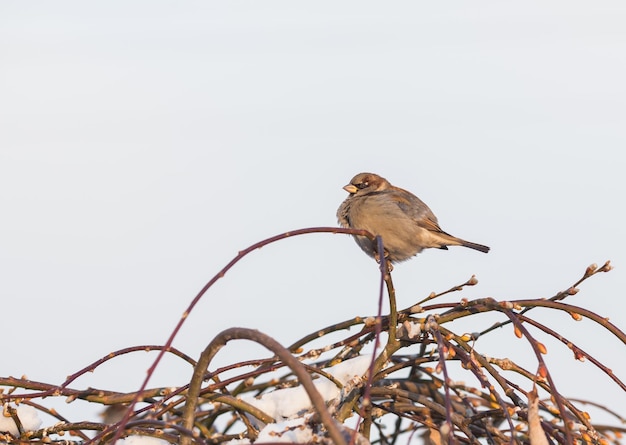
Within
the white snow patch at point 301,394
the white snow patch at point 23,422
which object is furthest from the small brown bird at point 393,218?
the white snow patch at point 23,422

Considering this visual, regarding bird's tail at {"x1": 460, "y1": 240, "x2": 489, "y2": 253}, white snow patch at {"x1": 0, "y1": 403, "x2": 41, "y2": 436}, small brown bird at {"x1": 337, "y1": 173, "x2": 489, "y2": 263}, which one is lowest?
white snow patch at {"x1": 0, "y1": 403, "x2": 41, "y2": 436}

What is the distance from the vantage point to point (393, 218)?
16.7ft

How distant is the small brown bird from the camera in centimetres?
495

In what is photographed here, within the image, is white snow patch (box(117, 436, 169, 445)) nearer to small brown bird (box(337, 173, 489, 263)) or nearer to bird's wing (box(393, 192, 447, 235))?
small brown bird (box(337, 173, 489, 263))

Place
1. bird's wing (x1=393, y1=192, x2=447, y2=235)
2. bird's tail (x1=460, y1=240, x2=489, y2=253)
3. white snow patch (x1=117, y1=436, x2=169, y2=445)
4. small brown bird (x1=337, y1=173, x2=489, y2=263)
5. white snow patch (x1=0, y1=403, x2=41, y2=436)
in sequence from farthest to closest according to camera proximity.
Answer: bird's tail (x1=460, y1=240, x2=489, y2=253) < bird's wing (x1=393, y1=192, x2=447, y2=235) < small brown bird (x1=337, y1=173, x2=489, y2=263) < white snow patch (x1=0, y1=403, x2=41, y2=436) < white snow patch (x1=117, y1=436, x2=169, y2=445)

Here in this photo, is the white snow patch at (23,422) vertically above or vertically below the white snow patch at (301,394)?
above

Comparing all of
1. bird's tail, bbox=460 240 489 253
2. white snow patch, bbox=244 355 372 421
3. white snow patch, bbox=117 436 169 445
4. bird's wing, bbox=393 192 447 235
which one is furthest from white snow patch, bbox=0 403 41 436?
bird's tail, bbox=460 240 489 253

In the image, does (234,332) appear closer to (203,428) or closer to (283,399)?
(283,399)

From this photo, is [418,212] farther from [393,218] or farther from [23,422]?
[23,422]

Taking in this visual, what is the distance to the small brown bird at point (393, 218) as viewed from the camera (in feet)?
16.3

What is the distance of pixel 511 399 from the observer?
2.62m

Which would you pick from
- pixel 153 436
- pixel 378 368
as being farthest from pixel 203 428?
pixel 378 368

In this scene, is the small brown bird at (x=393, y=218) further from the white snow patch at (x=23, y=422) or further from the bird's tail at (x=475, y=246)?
the white snow patch at (x=23, y=422)

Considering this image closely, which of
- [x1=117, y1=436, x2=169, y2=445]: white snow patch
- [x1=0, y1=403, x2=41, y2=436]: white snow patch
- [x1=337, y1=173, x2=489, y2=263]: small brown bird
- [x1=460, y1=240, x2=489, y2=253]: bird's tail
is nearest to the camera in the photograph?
[x1=117, y1=436, x2=169, y2=445]: white snow patch
